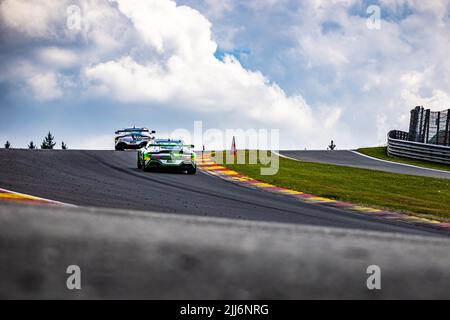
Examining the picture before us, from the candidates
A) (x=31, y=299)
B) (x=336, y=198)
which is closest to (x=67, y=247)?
(x=31, y=299)

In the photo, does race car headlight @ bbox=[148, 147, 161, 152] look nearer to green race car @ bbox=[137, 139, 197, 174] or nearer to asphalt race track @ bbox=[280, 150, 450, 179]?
green race car @ bbox=[137, 139, 197, 174]

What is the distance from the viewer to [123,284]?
108 cm

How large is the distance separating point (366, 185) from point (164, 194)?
9.37 meters

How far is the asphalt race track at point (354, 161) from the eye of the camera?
2672 centimetres

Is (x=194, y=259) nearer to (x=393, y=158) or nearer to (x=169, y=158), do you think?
(x=169, y=158)

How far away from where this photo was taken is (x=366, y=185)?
66.1 feet

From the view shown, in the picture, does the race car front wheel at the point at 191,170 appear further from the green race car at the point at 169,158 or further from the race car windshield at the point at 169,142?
the race car windshield at the point at 169,142

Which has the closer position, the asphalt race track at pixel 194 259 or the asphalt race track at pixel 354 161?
the asphalt race track at pixel 194 259

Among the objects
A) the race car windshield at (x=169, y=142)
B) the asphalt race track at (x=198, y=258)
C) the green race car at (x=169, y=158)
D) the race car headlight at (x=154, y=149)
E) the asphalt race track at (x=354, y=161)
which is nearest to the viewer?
the asphalt race track at (x=198, y=258)

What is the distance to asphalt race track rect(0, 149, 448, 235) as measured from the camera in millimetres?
10328

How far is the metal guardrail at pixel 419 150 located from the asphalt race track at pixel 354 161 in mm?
2170

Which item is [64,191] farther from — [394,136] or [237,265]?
[394,136]

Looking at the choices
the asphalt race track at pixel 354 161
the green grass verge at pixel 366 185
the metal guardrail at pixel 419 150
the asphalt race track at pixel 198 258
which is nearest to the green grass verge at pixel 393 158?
the metal guardrail at pixel 419 150

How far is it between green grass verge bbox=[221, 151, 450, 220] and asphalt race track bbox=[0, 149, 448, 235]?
6.37ft
